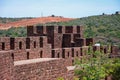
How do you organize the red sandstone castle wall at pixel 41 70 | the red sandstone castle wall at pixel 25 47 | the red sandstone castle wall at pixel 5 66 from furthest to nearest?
the red sandstone castle wall at pixel 25 47
the red sandstone castle wall at pixel 41 70
the red sandstone castle wall at pixel 5 66

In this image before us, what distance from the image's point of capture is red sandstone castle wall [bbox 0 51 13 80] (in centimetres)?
1497

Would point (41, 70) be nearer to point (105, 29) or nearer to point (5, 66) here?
point (5, 66)

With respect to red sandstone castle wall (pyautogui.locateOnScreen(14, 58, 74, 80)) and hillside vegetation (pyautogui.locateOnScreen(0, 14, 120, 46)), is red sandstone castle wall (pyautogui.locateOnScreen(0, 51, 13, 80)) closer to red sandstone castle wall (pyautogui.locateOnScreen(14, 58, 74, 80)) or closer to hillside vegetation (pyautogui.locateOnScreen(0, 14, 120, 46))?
red sandstone castle wall (pyautogui.locateOnScreen(14, 58, 74, 80))

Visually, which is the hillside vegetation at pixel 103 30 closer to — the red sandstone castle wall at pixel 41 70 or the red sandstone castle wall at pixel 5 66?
the red sandstone castle wall at pixel 41 70

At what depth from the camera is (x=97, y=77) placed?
22.3 m

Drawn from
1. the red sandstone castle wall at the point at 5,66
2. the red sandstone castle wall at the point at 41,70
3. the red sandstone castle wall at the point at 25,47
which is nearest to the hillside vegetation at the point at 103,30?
the red sandstone castle wall at the point at 25,47

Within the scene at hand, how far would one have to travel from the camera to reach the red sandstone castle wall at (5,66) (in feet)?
49.1

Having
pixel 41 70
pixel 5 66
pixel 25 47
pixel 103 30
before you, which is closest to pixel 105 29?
pixel 103 30

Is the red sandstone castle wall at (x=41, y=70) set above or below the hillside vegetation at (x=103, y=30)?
above

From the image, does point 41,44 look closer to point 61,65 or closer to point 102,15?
point 61,65

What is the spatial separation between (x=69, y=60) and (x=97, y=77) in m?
8.28

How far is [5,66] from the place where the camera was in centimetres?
1520

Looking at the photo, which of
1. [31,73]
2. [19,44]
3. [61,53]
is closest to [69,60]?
[61,53]

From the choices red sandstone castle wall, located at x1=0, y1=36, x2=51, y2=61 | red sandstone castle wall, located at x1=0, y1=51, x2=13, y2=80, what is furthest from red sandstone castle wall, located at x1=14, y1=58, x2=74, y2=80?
red sandstone castle wall, located at x1=0, y1=36, x2=51, y2=61
